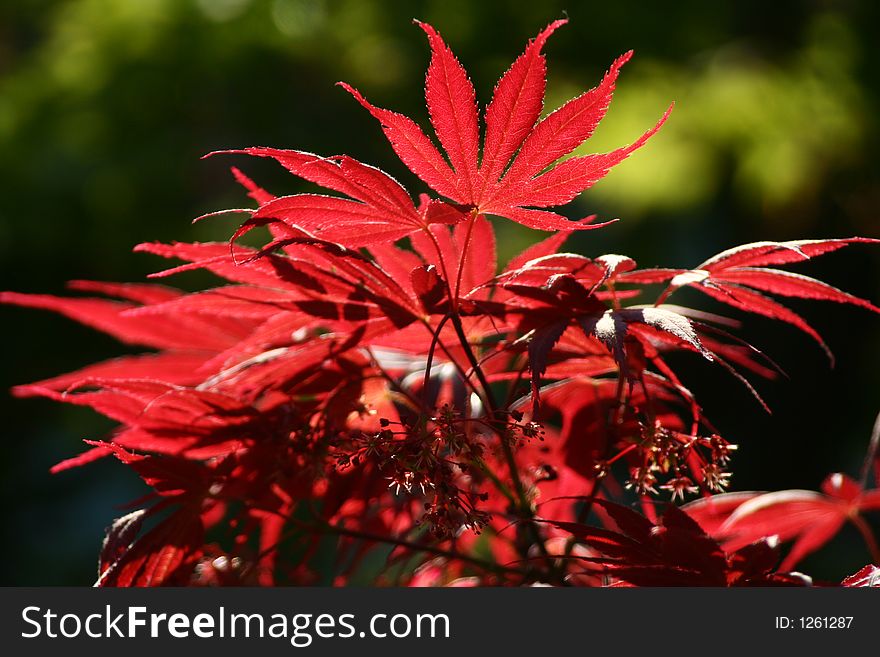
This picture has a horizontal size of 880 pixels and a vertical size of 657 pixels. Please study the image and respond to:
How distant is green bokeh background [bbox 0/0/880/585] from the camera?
3469mm

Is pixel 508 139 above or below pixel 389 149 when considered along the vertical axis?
below

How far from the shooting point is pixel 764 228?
3979 millimetres

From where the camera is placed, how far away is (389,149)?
12.3 feet

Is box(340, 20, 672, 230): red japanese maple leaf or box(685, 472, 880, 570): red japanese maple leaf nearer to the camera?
box(340, 20, 672, 230): red japanese maple leaf

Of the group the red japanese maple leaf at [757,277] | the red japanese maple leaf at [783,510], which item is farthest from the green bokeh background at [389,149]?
the red japanese maple leaf at [757,277]

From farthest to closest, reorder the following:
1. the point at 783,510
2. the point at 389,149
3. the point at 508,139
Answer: the point at 389,149, the point at 783,510, the point at 508,139

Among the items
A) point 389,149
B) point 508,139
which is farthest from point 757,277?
point 389,149

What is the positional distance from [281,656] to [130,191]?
3.49 m

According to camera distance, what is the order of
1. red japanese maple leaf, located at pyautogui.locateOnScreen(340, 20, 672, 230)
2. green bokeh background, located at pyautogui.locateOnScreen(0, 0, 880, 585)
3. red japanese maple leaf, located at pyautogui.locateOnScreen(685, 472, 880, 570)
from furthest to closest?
1. green bokeh background, located at pyautogui.locateOnScreen(0, 0, 880, 585)
2. red japanese maple leaf, located at pyautogui.locateOnScreen(685, 472, 880, 570)
3. red japanese maple leaf, located at pyautogui.locateOnScreen(340, 20, 672, 230)

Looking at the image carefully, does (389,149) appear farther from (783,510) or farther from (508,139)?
(508,139)

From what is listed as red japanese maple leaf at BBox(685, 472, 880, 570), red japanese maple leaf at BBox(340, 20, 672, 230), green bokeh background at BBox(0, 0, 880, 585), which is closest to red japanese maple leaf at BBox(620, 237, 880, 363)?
red japanese maple leaf at BBox(340, 20, 672, 230)

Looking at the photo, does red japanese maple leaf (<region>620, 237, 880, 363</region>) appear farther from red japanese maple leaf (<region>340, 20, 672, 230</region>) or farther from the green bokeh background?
the green bokeh background

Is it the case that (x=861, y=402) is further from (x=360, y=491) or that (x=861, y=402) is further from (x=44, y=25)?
(x=44, y=25)

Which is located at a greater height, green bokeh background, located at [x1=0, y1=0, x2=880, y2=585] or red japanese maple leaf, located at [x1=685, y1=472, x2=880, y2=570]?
green bokeh background, located at [x1=0, y1=0, x2=880, y2=585]
